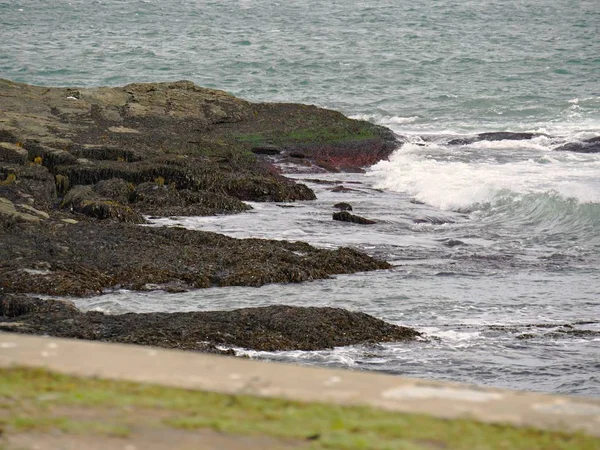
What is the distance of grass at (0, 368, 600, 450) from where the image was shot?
3061 mm

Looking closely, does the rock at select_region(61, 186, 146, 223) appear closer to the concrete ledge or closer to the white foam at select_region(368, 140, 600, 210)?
the white foam at select_region(368, 140, 600, 210)

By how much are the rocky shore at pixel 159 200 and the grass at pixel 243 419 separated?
219 inches

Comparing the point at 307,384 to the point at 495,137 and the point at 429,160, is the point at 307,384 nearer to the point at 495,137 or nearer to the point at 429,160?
the point at 429,160

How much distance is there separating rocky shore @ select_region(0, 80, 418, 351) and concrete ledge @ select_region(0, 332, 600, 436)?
5.22m

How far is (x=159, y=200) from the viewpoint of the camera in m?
16.8

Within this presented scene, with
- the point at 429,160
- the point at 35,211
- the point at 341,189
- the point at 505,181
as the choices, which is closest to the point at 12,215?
the point at 35,211

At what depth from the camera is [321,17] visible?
69688 millimetres

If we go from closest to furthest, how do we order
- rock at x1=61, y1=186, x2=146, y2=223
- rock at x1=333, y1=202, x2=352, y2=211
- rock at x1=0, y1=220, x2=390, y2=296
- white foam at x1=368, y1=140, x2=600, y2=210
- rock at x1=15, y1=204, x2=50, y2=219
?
rock at x1=0, y1=220, x2=390, y2=296 < rock at x1=15, y1=204, x2=50, y2=219 < rock at x1=61, y1=186, x2=146, y2=223 < rock at x1=333, y1=202, x2=352, y2=211 < white foam at x1=368, y1=140, x2=600, y2=210

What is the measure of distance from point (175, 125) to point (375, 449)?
20815 millimetres

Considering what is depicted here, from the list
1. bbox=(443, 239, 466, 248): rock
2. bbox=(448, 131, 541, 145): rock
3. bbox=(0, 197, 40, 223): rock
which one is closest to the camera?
bbox=(0, 197, 40, 223): rock

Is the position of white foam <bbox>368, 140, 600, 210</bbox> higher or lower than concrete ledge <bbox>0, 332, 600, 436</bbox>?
lower

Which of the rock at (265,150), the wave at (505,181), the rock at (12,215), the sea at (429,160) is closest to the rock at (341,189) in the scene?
the sea at (429,160)

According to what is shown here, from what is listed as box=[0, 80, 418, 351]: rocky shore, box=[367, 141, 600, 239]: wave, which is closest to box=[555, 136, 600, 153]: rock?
box=[367, 141, 600, 239]: wave

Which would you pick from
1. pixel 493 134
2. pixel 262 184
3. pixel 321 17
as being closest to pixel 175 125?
pixel 262 184
